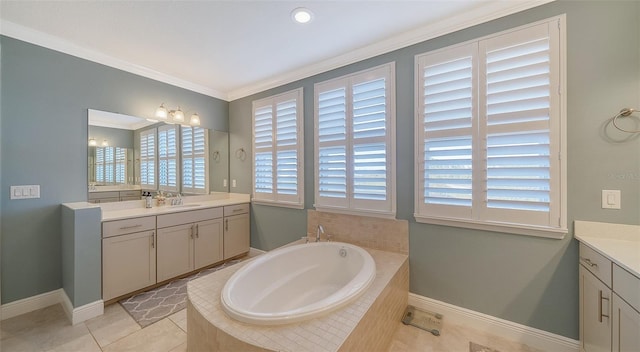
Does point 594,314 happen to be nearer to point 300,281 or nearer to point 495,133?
point 495,133

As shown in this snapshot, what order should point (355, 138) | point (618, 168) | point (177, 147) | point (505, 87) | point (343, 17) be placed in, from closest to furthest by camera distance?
1. point (618, 168)
2. point (505, 87)
3. point (343, 17)
4. point (355, 138)
5. point (177, 147)

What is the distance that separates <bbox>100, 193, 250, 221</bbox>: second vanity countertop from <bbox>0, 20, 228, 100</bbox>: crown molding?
1573 mm

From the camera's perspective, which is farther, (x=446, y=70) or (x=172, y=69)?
(x=172, y=69)

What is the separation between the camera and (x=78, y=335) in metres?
1.84

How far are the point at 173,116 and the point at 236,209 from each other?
153 centimetres

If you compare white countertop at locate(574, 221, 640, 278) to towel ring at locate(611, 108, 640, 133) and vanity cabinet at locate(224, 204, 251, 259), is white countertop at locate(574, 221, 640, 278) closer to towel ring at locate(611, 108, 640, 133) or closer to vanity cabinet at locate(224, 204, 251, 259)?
towel ring at locate(611, 108, 640, 133)

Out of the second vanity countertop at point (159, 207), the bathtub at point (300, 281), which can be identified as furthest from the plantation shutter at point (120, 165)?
the bathtub at point (300, 281)

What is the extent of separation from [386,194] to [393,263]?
0.65m

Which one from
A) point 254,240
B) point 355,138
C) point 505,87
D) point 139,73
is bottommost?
point 254,240

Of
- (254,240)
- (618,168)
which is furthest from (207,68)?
(618,168)

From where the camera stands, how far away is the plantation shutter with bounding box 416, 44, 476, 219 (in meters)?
1.93

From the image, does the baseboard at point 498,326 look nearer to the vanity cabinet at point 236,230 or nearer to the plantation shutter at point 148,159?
the vanity cabinet at point 236,230

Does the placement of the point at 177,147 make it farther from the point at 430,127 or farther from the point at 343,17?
the point at 430,127

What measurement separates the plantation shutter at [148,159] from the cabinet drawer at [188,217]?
26.9 inches
